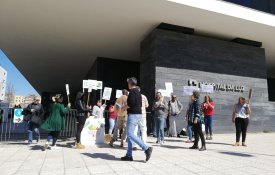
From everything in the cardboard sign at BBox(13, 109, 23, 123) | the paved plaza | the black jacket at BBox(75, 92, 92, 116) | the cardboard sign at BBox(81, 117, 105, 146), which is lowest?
the paved plaza

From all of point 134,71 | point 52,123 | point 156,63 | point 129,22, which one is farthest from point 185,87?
point 134,71

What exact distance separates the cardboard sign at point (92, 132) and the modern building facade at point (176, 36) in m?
4.24

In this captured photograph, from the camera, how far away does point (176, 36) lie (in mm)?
12430

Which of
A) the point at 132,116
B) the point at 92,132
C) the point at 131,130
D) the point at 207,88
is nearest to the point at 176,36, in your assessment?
the point at 207,88

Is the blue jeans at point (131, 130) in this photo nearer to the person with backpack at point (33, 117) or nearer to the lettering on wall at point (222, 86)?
the person with backpack at point (33, 117)

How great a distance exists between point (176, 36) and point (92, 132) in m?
6.87

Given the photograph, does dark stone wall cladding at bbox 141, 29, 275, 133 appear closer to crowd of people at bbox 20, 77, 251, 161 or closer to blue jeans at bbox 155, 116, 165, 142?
crowd of people at bbox 20, 77, 251, 161

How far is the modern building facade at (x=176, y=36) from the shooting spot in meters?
10.8

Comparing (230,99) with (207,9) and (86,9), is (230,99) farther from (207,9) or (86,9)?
(86,9)

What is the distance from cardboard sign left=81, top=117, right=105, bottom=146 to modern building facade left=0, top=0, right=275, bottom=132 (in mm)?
4238

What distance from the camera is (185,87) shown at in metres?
12.0

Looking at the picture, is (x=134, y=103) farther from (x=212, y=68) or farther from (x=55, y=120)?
(x=212, y=68)

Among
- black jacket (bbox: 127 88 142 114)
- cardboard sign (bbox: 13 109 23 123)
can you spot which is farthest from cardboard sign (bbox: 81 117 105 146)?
cardboard sign (bbox: 13 109 23 123)

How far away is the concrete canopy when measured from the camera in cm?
1048
